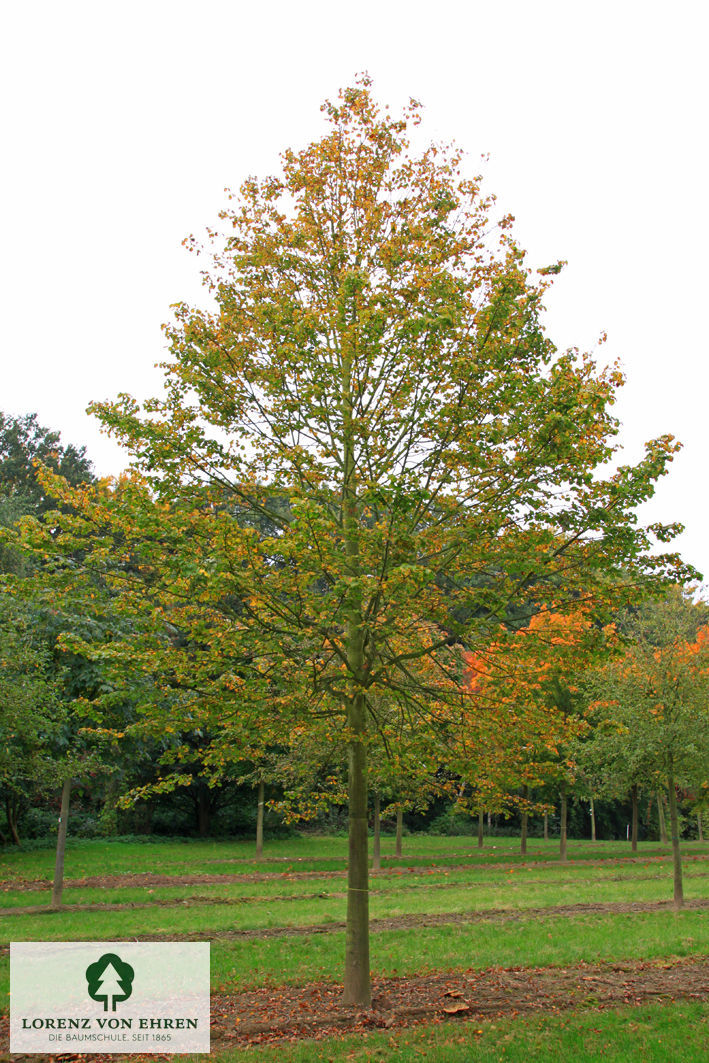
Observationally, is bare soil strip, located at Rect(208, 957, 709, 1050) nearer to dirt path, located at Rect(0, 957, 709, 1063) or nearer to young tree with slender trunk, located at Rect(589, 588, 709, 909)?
dirt path, located at Rect(0, 957, 709, 1063)

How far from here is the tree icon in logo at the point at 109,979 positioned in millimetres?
8258

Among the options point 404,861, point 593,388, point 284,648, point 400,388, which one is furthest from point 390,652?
point 404,861

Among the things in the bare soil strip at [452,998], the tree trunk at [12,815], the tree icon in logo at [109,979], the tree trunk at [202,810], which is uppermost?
the tree icon in logo at [109,979]

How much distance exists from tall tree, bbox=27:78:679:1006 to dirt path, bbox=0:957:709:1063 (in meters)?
0.58

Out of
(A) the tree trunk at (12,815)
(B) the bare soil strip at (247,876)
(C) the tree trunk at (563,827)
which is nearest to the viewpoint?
(B) the bare soil strip at (247,876)

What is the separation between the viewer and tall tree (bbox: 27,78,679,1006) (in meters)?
7.09

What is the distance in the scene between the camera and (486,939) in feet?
38.9

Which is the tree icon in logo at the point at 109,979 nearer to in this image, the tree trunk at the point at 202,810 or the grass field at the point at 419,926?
the grass field at the point at 419,926

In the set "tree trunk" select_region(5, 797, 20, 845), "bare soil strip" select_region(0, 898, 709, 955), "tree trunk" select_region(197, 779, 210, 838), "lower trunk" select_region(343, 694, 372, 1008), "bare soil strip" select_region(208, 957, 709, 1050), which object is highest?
"lower trunk" select_region(343, 694, 372, 1008)

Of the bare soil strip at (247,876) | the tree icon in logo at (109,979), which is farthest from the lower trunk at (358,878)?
the bare soil strip at (247,876)

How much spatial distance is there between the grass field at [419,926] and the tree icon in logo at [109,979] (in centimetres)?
96

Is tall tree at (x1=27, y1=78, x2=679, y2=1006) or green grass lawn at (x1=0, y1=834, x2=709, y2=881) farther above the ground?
tall tree at (x1=27, y1=78, x2=679, y2=1006)

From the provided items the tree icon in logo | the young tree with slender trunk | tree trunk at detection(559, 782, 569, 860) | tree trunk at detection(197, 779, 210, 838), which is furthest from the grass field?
tree trunk at detection(197, 779, 210, 838)

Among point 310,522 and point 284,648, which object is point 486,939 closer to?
point 284,648
